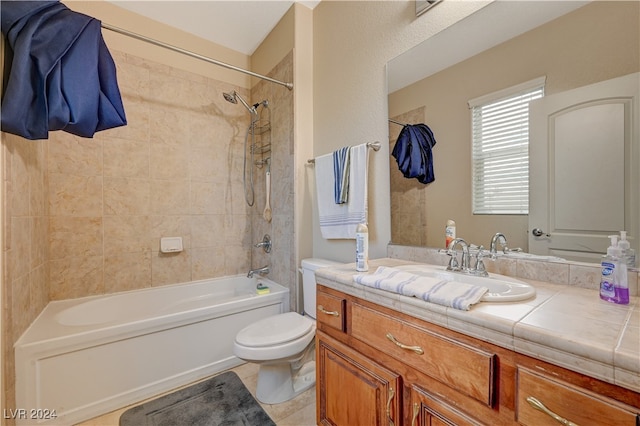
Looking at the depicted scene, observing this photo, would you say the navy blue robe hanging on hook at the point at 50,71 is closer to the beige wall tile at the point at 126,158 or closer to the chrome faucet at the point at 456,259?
the beige wall tile at the point at 126,158

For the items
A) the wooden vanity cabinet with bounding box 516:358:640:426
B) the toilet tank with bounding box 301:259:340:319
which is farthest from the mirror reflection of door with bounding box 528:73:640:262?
the toilet tank with bounding box 301:259:340:319

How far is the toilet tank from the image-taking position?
1.87 m

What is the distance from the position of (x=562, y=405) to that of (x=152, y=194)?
2.65 m

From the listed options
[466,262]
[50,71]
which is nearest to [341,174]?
[466,262]

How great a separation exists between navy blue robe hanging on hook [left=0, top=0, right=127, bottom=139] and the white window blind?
5.95 feet

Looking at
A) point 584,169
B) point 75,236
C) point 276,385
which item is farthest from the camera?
point 75,236

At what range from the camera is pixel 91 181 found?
206 centimetres

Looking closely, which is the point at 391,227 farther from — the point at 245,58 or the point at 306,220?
the point at 245,58

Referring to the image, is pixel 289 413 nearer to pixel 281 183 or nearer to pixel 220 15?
pixel 281 183

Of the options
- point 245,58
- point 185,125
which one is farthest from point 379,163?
point 245,58

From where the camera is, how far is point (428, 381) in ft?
2.63

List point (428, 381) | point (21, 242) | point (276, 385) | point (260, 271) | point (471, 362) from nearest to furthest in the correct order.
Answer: point (471, 362) < point (428, 381) < point (21, 242) < point (276, 385) < point (260, 271)

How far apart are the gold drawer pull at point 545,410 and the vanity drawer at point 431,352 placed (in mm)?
75

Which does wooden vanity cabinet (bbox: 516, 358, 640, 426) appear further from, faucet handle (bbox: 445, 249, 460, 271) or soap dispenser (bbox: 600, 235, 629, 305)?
faucet handle (bbox: 445, 249, 460, 271)
